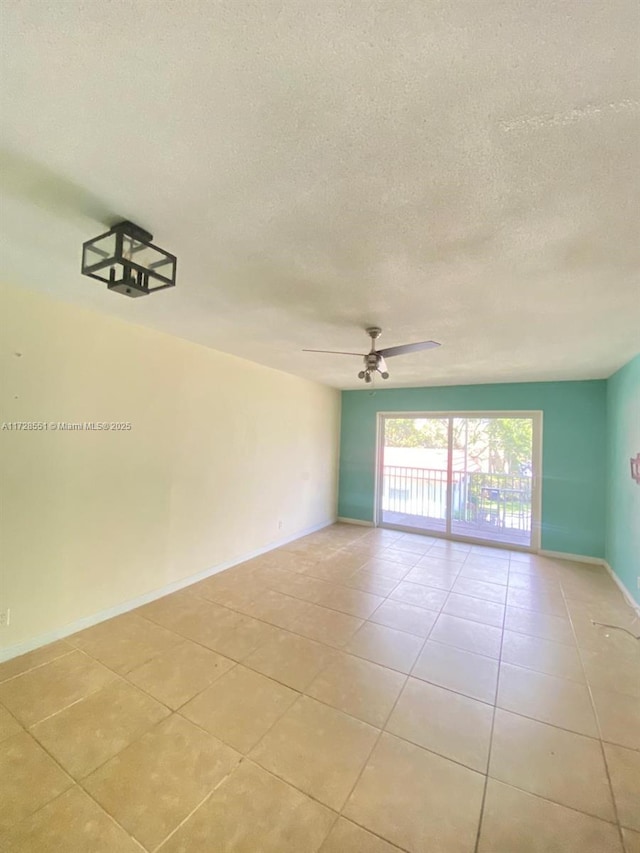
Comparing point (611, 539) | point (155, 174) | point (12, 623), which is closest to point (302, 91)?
point (155, 174)

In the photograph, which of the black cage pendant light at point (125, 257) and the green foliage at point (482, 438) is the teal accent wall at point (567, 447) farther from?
the black cage pendant light at point (125, 257)

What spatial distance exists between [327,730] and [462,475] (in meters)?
4.45

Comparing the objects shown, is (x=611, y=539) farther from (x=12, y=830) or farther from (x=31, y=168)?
(x=31, y=168)

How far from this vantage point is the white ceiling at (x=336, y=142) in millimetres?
819

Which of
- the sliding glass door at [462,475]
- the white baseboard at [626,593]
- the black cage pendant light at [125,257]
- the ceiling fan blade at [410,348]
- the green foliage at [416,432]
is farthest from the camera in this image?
the green foliage at [416,432]

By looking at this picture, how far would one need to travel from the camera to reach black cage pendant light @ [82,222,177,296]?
1593 mm

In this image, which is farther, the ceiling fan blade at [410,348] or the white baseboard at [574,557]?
the white baseboard at [574,557]

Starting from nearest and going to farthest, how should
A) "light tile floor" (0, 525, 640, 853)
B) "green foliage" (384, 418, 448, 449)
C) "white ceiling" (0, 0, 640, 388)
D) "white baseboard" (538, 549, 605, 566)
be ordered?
"white ceiling" (0, 0, 640, 388), "light tile floor" (0, 525, 640, 853), "white baseboard" (538, 549, 605, 566), "green foliage" (384, 418, 448, 449)

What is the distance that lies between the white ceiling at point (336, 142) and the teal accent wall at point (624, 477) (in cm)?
195

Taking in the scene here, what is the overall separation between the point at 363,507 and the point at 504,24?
599 centimetres

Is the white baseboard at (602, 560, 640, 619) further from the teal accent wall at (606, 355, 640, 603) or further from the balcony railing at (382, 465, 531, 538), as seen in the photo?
the balcony railing at (382, 465, 531, 538)

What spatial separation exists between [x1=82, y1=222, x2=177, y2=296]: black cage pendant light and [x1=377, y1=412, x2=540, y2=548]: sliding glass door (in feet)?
16.1

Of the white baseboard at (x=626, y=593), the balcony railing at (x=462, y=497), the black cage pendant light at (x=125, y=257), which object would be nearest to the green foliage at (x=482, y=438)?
the balcony railing at (x=462, y=497)

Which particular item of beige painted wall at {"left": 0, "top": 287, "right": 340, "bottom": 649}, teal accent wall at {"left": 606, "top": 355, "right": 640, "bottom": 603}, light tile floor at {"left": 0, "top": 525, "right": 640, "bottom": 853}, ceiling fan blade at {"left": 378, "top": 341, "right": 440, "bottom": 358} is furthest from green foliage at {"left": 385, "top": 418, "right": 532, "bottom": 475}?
ceiling fan blade at {"left": 378, "top": 341, "right": 440, "bottom": 358}
